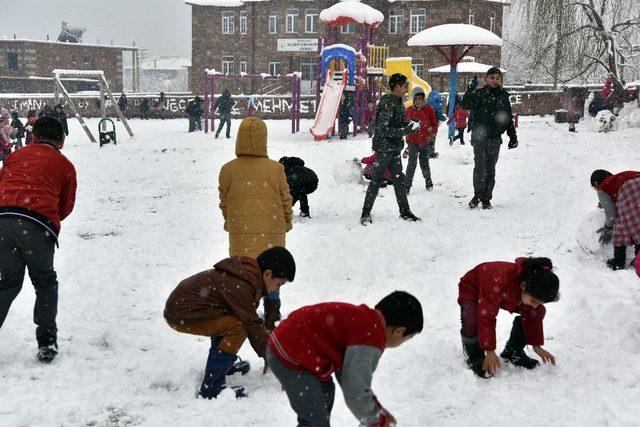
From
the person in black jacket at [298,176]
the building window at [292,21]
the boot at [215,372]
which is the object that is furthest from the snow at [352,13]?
the building window at [292,21]

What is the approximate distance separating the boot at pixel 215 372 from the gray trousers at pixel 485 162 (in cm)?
577

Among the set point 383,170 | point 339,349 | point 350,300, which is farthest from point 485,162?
point 339,349

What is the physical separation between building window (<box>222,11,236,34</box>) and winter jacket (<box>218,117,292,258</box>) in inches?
1719

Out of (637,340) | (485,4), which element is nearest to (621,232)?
(637,340)

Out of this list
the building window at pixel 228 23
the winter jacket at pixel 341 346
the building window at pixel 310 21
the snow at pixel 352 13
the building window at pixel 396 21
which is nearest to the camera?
the winter jacket at pixel 341 346

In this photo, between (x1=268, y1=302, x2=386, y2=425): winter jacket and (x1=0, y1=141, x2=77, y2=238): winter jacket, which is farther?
(x1=0, y1=141, x2=77, y2=238): winter jacket

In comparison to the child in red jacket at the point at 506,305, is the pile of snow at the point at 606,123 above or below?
above

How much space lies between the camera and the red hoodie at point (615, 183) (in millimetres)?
6004

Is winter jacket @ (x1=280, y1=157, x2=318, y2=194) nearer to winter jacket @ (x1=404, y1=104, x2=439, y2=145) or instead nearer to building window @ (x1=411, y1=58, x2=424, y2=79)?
winter jacket @ (x1=404, y1=104, x2=439, y2=145)

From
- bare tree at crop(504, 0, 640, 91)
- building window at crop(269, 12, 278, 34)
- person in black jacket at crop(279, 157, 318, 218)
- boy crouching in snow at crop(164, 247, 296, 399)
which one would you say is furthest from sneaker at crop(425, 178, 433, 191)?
building window at crop(269, 12, 278, 34)

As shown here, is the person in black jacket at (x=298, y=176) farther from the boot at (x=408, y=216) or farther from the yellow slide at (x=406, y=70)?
the yellow slide at (x=406, y=70)

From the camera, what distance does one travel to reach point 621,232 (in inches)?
233

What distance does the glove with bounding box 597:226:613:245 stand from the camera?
6.42 meters

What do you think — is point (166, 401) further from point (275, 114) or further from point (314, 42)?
point (314, 42)
